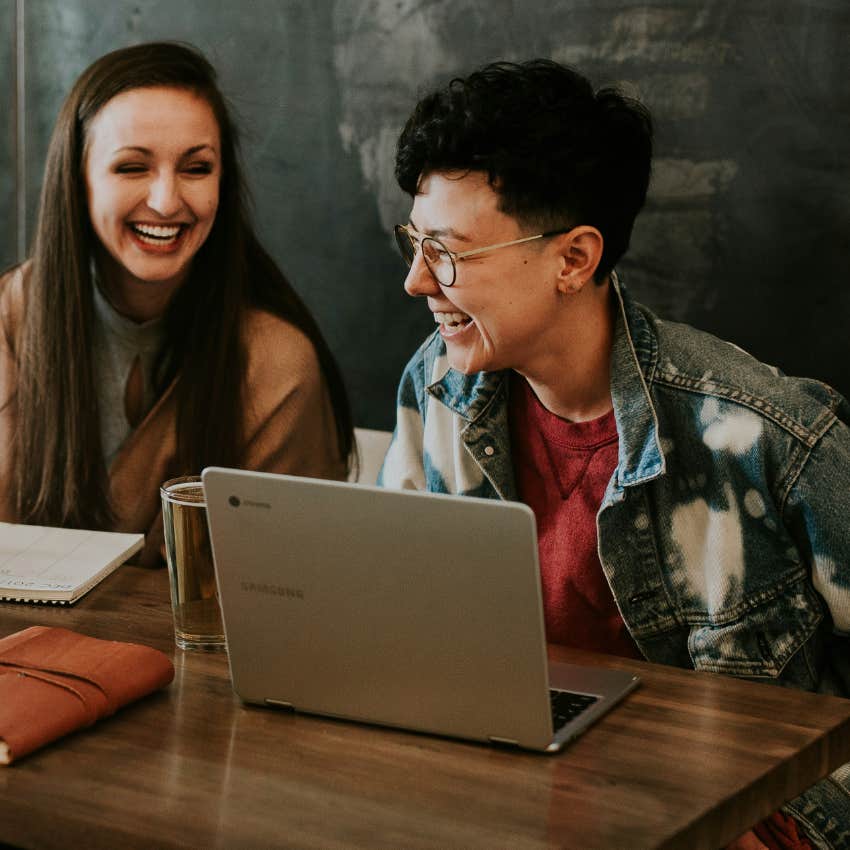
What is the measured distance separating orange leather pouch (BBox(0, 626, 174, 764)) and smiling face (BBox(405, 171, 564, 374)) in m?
0.58

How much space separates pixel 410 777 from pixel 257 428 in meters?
1.24

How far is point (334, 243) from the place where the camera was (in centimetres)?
262

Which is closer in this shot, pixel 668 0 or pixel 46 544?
pixel 46 544

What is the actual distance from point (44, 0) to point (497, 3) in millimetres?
1104

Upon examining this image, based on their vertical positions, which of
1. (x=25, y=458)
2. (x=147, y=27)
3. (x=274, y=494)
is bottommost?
(x=25, y=458)

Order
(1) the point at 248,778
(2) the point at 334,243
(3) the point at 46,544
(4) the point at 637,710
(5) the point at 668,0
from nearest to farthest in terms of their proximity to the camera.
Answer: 1. (1) the point at 248,778
2. (4) the point at 637,710
3. (3) the point at 46,544
4. (5) the point at 668,0
5. (2) the point at 334,243

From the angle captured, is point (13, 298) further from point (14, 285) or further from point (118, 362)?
point (118, 362)

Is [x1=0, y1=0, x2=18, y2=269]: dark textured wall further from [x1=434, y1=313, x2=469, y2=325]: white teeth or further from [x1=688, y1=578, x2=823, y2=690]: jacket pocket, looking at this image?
[x1=688, y1=578, x2=823, y2=690]: jacket pocket

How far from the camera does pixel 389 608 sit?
48.3 inches

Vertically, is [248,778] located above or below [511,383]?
below

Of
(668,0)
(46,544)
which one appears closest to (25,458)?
(46,544)

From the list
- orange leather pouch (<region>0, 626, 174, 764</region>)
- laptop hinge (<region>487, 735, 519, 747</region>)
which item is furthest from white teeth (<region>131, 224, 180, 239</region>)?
laptop hinge (<region>487, 735, 519, 747</region>)

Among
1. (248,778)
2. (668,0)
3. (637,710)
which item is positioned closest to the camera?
(248,778)

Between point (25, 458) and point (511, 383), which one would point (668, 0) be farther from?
point (25, 458)
